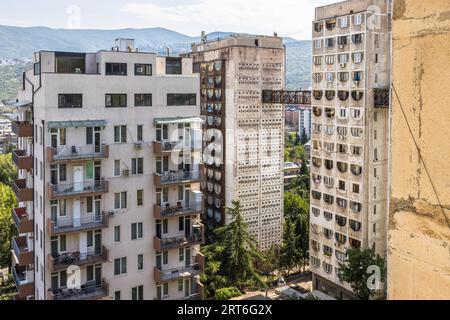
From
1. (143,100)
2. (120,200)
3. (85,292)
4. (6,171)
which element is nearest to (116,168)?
(120,200)

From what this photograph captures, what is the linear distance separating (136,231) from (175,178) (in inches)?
98.8

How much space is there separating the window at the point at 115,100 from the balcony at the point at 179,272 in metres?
6.45

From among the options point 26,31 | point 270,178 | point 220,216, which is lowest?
point 220,216

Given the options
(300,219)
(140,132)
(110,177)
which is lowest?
(300,219)

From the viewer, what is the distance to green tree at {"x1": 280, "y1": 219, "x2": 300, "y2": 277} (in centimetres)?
2977

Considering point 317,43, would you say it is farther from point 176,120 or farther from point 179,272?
point 179,272

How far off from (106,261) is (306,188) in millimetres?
31072

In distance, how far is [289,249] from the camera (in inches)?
1173

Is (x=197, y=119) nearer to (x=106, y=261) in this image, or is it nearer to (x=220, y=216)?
(x=106, y=261)

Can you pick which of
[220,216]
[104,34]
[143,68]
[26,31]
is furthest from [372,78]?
[26,31]

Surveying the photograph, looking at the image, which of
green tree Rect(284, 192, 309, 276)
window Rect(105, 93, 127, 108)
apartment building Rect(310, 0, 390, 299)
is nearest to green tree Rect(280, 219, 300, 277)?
green tree Rect(284, 192, 309, 276)

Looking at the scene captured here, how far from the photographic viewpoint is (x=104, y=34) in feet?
408

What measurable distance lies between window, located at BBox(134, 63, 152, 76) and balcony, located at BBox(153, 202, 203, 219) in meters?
5.11

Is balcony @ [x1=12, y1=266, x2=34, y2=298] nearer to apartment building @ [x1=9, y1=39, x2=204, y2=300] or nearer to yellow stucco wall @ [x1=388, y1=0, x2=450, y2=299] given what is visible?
apartment building @ [x1=9, y1=39, x2=204, y2=300]
